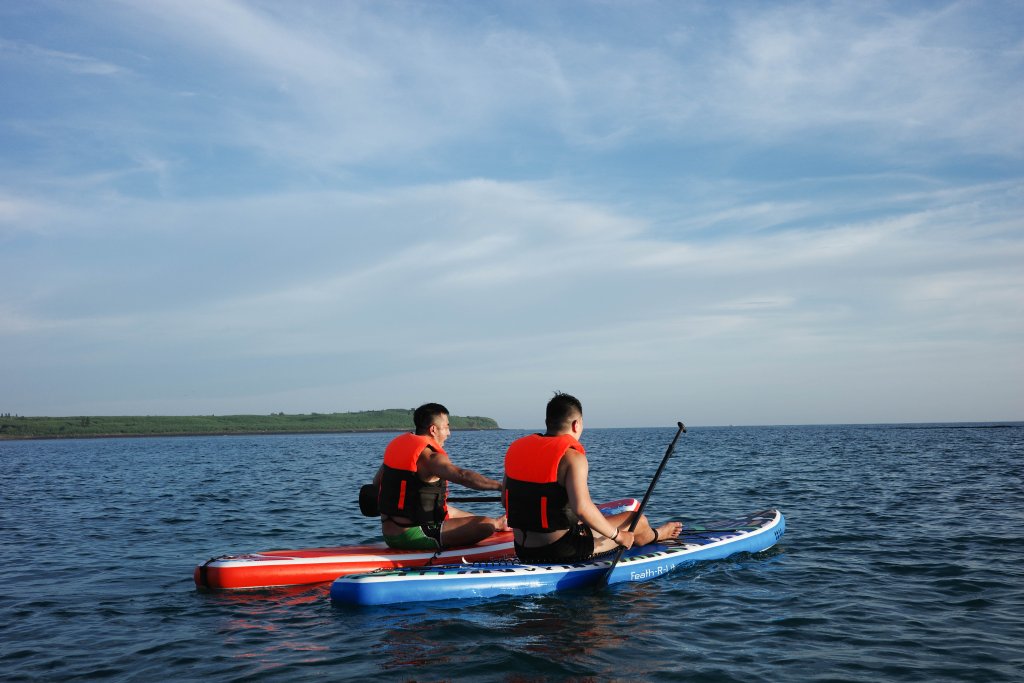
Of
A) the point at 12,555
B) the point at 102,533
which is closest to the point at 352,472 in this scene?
the point at 102,533

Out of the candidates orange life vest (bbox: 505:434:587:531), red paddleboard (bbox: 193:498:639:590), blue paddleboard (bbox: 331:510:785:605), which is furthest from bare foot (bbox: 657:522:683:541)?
red paddleboard (bbox: 193:498:639:590)

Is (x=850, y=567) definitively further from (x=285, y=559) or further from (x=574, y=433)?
(x=285, y=559)

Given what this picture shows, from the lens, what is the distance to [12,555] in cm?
1209

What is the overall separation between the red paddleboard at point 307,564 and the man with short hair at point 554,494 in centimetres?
116

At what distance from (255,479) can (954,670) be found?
26.9m

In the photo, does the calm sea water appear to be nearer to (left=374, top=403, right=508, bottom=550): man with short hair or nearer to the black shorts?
the black shorts

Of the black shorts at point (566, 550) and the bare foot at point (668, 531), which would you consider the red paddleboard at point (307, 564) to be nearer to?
A: the black shorts at point (566, 550)

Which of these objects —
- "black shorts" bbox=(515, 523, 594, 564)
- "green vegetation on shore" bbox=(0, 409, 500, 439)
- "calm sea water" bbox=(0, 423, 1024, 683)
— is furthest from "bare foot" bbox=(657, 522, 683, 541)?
"green vegetation on shore" bbox=(0, 409, 500, 439)

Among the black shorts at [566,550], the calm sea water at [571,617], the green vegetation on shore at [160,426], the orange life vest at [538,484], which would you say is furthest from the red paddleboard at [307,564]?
the green vegetation on shore at [160,426]

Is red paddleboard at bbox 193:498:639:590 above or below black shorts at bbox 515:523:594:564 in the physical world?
below

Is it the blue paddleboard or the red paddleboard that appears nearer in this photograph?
the blue paddleboard

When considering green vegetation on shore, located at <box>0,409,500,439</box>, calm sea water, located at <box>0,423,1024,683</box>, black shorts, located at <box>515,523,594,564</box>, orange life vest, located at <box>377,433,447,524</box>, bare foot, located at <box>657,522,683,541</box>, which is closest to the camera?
calm sea water, located at <box>0,423,1024,683</box>

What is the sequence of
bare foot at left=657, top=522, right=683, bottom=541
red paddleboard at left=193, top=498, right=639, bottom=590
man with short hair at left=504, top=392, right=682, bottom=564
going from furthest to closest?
bare foot at left=657, top=522, right=683, bottom=541, red paddleboard at left=193, top=498, right=639, bottom=590, man with short hair at left=504, top=392, right=682, bottom=564

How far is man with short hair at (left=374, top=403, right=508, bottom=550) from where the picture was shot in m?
9.11
